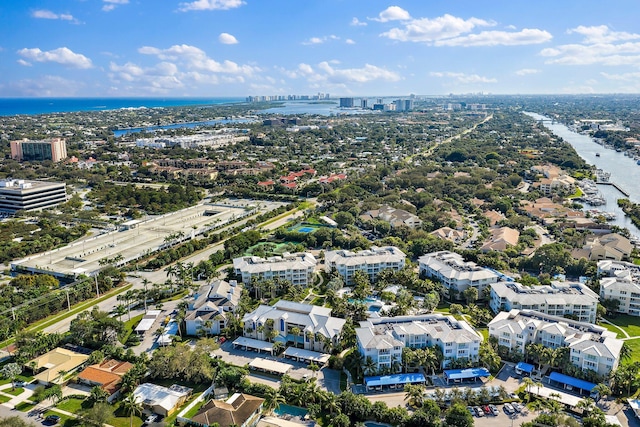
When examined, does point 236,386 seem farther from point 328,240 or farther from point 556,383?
point 328,240

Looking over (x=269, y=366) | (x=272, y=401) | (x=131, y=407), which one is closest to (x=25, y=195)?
(x=131, y=407)

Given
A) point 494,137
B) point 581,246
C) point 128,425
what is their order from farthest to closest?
1. point 494,137
2. point 581,246
3. point 128,425

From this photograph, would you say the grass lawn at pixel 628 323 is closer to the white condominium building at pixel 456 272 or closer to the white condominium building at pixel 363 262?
the white condominium building at pixel 456 272

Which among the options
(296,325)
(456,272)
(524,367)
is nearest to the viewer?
(524,367)

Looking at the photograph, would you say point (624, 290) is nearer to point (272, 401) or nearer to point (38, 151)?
point (272, 401)

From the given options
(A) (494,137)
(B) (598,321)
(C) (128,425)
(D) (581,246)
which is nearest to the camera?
(C) (128,425)

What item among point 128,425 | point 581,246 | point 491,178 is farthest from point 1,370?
point 491,178

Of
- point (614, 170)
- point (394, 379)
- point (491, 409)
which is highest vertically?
point (614, 170)
